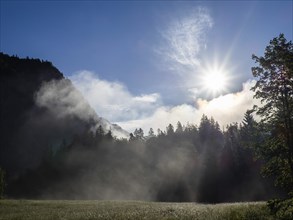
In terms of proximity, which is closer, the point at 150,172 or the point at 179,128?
the point at 150,172

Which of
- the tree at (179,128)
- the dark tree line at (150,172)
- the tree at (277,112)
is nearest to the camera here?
the tree at (277,112)

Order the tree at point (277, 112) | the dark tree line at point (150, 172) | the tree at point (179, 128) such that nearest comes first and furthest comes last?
the tree at point (277, 112)
the dark tree line at point (150, 172)
the tree at point (179, 128)

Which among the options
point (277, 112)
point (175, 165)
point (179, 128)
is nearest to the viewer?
point (277, 112)

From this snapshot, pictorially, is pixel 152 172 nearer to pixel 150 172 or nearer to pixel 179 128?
pixel 150 172

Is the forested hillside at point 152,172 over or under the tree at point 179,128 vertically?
under

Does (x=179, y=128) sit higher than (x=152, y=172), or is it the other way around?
(x=179, y=128)

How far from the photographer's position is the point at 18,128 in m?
187

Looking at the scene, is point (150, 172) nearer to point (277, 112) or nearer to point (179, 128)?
point (179, 128)

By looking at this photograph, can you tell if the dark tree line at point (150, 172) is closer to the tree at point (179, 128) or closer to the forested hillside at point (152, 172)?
the forested hillside at point (152, 172)

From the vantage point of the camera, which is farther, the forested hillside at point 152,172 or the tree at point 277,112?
the forested hillside at point 152,172

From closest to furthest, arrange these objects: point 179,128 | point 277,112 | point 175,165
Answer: point 277,112, point 175,165, point 179,128

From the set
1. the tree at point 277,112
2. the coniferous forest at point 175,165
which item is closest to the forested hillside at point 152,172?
the coniferous forest at point 175,165

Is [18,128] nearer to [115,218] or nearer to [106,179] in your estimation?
[106,179]

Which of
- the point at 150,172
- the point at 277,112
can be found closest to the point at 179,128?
the point at 150,172
